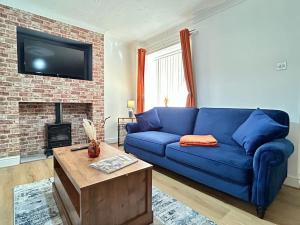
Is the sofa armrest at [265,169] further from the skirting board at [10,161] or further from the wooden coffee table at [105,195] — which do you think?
the skirting board at [10,161]

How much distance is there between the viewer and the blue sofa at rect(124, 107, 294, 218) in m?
1.44

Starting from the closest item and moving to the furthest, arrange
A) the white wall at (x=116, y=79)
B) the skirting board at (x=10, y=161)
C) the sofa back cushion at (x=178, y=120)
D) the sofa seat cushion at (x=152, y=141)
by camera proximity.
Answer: the sofa seat cushion at (x=152, y=141) → the skirting board at (x=10, y=161) → the sofa back cushion at (x=178, y=120) → the white wall at (x=116, y=79)

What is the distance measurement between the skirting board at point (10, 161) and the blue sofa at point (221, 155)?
1736 millimetres

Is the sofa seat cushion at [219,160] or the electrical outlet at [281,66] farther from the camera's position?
the electrical outlet at [281,66]

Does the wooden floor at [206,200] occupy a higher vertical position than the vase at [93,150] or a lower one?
lower

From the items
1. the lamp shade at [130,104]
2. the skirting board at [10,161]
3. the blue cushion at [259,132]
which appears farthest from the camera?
the lamp shade at [130,104]

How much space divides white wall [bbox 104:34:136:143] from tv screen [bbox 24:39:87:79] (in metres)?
0.63

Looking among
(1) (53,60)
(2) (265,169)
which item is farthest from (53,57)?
(2) (265,169)

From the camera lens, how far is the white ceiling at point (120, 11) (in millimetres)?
2744

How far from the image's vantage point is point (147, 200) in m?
1.40

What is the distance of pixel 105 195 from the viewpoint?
3.89ft

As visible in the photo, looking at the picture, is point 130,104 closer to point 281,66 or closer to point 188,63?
point 188,63

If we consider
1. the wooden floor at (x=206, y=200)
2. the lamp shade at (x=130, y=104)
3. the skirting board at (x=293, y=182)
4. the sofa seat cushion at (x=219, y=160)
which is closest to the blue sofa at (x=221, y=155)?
the sofa seat cushion at (x=219, y=160)

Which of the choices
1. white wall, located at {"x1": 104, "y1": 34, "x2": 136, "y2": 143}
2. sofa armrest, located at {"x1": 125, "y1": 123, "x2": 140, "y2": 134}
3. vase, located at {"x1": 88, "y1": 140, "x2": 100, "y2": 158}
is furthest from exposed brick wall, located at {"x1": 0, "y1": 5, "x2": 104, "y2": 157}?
vase, located at {"x1": 88, "y1": 140, "x2": 100, "y2": 158}
